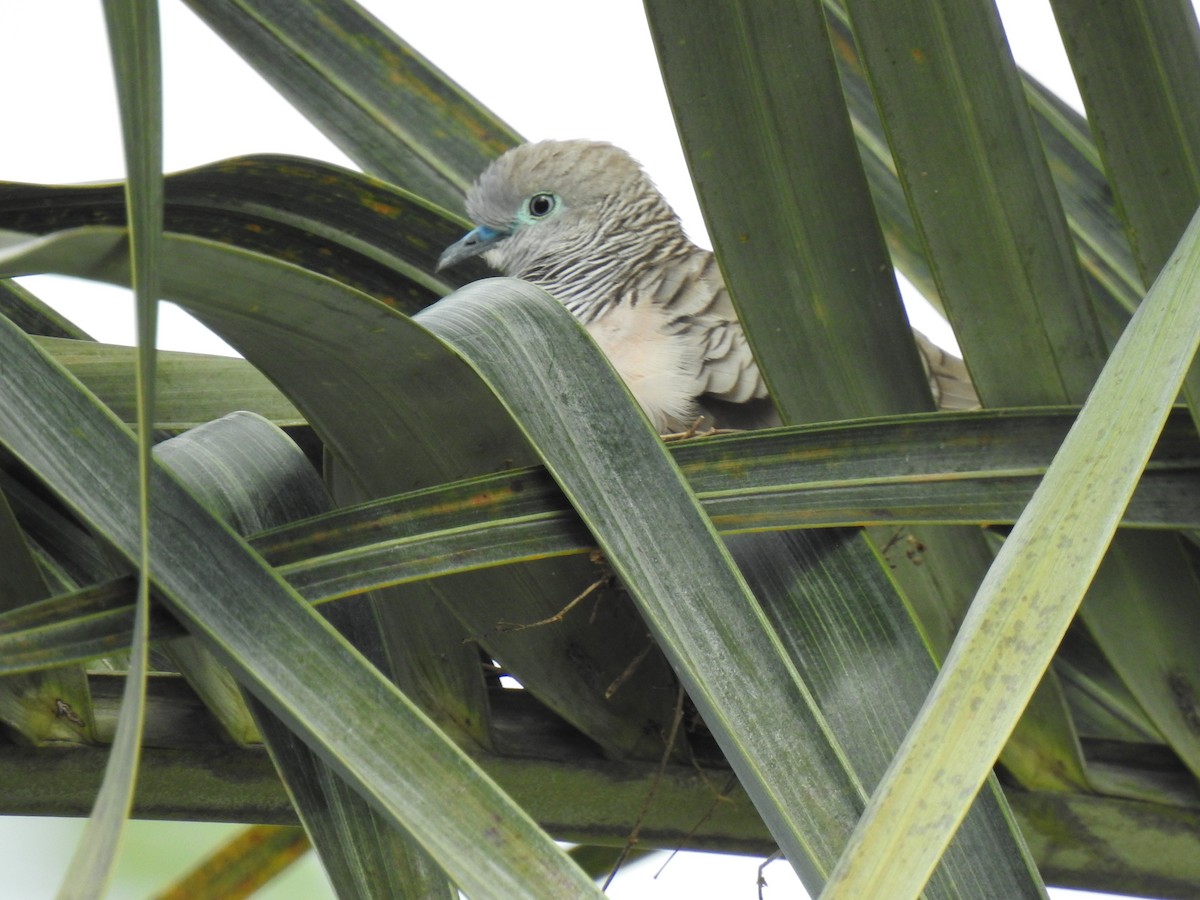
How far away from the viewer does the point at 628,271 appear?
2207 millimetres

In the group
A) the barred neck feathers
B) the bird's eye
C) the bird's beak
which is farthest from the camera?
the bird's eye

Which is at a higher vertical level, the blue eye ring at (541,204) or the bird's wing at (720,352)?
the blue eye ring at (541,204)

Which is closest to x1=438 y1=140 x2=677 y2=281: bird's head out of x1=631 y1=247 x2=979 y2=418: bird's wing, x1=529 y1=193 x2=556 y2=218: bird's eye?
x1=529 y1=193 x2=556 y2=218: bird's eye

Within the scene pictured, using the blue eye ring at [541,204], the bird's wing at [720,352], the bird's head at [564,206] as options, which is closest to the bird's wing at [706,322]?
the bird's wing at [720,352]

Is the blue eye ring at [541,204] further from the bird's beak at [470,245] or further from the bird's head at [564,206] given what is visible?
the bird's beak at [470,245]

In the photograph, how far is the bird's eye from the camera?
253 centimetres

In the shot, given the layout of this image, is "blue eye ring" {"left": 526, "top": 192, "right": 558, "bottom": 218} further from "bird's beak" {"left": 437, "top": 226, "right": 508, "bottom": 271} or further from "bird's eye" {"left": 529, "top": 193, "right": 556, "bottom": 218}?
"bird's beak" {"left": 437, "top": 226, "right": 508, "bottom": 271}

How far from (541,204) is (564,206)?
50 millimetres

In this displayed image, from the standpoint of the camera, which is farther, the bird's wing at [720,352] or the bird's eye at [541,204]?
the bird's eye at [541,204]

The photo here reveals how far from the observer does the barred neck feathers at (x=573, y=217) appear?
235 cm

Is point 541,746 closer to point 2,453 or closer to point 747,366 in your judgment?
point 2,453

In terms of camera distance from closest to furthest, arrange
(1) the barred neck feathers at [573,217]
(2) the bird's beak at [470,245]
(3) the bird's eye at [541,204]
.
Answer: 1. (2) the bird's beak at [470,245]
2. (1) the barred neck feathers at [573,217]
3. (3) the bird's eye at [541,204]

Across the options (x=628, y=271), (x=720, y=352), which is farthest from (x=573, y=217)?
(x=720, y=352)

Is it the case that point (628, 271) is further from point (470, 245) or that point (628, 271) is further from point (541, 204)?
point (541, 204)
